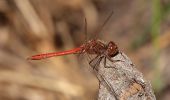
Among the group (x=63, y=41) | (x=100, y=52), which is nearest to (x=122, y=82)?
(x=100, y=52)

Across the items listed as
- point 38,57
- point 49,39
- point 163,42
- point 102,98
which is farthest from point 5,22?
point 102,98

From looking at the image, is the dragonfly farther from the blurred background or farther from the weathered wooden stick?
the blurred background

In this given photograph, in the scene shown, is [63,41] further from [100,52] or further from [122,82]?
[122,82]

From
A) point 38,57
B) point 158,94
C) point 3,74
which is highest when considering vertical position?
point 3,74

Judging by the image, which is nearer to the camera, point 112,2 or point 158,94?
point 158,94

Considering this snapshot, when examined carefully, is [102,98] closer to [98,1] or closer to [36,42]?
[36,42]

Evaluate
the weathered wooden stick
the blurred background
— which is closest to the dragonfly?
the weathered wooden stick
